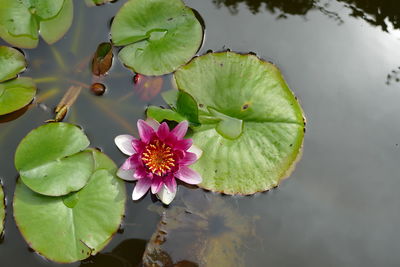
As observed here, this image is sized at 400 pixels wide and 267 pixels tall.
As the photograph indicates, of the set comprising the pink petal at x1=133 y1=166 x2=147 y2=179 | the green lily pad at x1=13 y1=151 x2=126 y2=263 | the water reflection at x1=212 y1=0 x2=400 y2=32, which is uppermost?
the water reflection at x1=212 y1=0 x2=400 y2=32

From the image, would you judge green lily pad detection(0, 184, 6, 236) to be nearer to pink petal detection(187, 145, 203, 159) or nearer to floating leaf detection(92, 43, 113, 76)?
floating leaf detection(92, 43, 113, 76)

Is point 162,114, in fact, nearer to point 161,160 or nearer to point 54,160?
point 161,160

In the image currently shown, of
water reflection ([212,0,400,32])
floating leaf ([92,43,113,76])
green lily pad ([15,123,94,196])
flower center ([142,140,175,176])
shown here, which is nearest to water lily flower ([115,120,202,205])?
flower center ([142,140,175,176])

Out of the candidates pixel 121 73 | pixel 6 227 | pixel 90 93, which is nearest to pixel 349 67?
pixel 121 73

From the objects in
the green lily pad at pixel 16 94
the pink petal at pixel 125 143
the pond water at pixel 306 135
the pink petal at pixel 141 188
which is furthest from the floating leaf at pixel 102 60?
the pink petal at pixel 141 188

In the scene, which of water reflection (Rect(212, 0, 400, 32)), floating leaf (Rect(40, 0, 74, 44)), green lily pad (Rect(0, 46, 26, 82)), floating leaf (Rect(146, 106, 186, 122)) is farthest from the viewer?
water reflection (Rect(212, 0, 400, 32))

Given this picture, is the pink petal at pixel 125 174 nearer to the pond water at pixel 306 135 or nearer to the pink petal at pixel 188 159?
the pond water at pixel 306 135
